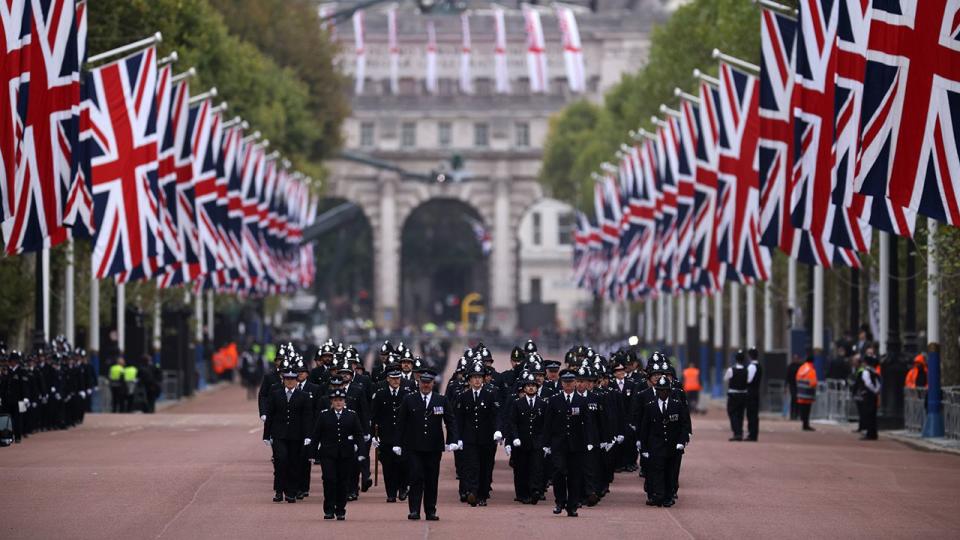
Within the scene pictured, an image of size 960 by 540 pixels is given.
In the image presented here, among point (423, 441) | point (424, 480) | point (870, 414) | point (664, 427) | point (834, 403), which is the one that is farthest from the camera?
point (834, 403)

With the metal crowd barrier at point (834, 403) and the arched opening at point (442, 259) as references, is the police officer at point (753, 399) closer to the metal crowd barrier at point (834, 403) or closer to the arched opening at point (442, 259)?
the metal crowd barrier at point (834, 403)

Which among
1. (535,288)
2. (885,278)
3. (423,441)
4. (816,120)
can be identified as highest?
(816,120)

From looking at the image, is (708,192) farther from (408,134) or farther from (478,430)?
(408,134)

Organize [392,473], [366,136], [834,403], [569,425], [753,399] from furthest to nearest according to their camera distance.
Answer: [366,136], [834,403], [753,399], [392,473], [569,425]

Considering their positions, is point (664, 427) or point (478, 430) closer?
point (664, 427)

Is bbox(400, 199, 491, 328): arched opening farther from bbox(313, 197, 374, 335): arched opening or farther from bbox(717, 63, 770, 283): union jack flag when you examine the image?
Answer: bbox(717, 63, 770, 283): union jack flag

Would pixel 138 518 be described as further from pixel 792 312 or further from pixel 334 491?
pixel 792 312

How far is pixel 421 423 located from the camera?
91.2ft

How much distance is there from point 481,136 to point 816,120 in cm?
11886

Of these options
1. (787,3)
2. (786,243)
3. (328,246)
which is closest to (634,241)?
(787,3)

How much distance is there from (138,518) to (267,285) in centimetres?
5708

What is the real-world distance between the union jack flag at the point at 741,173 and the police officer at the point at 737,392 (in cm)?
976

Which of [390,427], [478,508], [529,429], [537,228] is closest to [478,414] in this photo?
[529,429]

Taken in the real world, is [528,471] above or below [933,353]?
below
